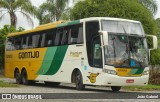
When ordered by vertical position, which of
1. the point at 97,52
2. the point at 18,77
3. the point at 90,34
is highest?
the point at 90,34

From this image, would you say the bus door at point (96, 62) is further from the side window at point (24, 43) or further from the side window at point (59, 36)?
the side window at point (24, 43)

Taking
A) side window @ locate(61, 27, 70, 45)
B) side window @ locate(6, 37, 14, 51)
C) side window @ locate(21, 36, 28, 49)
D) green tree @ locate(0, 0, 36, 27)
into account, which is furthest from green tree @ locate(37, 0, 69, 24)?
side window @ locate(61, 27, 70, 45)

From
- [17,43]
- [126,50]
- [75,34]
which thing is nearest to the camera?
[126,50]

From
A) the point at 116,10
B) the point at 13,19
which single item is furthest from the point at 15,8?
the point at 116,10

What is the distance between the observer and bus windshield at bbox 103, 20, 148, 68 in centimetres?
1955

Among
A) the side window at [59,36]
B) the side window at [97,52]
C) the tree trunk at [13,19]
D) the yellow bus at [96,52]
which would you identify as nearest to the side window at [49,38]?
the yellow bus at [96,52]

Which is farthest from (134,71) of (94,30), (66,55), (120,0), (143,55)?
(120,0)

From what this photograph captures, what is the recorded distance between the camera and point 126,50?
19859mm

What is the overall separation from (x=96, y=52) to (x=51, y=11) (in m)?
38.4

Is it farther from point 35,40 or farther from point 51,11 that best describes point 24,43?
point 51,11

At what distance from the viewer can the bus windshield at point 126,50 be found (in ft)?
64.1

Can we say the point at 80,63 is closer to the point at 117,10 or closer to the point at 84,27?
the point at 84,27

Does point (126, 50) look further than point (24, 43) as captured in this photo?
No

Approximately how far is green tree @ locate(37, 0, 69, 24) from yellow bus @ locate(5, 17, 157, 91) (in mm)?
32161
